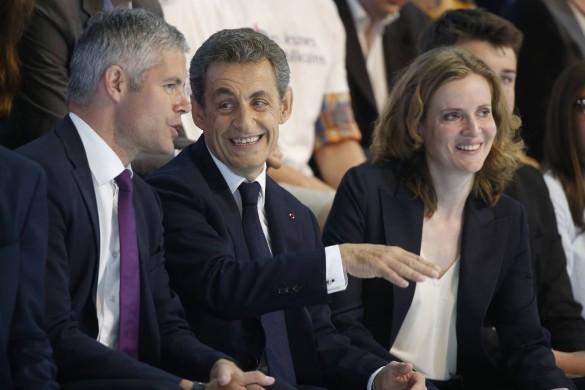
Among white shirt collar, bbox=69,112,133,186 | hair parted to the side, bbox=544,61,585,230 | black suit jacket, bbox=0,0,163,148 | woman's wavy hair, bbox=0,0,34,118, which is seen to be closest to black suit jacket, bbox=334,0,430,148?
hair parted to the side, bbox=544,61,585,230

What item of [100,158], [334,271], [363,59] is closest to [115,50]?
[100,158]

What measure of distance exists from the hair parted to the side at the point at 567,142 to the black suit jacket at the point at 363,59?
105cm

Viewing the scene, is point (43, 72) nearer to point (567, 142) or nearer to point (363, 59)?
point (567, 142)

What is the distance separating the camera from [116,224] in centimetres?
319

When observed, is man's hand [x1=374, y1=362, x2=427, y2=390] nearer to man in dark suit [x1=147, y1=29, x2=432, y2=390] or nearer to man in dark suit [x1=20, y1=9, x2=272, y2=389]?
man in dark suit [x1=147, y1=29, x2=432, y2=390]

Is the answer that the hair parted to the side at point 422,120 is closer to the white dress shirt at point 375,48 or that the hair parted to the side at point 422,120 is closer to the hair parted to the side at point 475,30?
the hair parted to the side at point 475,30

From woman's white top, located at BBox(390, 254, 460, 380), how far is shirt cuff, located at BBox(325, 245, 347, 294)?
0.81m

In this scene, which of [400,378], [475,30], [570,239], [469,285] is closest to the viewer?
[400,378]

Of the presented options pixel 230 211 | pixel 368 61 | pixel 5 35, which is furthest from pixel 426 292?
pixel 368 61

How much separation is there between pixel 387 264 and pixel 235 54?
32.9 inches

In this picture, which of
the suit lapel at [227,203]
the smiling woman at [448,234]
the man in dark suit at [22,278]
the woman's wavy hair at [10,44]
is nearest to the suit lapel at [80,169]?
the man in dark suit at [22,278]

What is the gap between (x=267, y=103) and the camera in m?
3.68

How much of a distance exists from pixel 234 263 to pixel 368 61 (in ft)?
9.84

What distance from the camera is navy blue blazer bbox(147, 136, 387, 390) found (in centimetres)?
329
